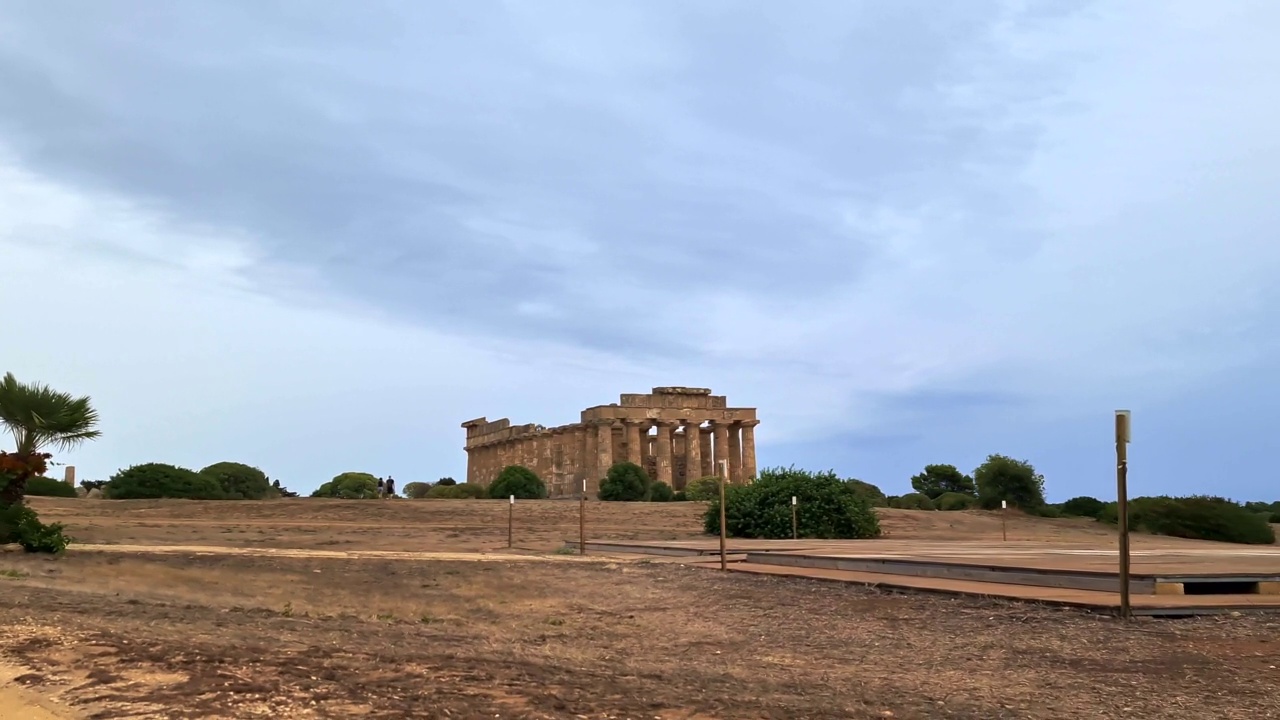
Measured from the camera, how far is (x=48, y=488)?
138 feet

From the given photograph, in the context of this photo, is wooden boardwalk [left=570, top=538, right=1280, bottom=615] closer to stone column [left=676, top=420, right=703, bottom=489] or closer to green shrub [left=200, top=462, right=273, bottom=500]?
green shrub [left=200, top=462, right=273, bottom=500]

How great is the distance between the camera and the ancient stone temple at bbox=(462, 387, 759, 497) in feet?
192

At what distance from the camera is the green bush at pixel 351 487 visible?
60750 millimetres

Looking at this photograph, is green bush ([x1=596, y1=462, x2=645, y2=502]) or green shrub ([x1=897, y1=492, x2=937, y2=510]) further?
green shrub ([x1=897, y1=492, x2=937, y2=510])

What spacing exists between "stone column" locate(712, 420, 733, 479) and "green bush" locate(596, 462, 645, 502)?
9762mm

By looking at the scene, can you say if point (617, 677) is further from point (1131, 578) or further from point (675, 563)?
point (675, 563)

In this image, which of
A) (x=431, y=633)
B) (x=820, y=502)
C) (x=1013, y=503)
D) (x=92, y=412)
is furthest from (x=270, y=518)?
(x=1013, y=503)

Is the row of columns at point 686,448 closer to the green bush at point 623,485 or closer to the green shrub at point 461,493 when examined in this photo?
the green bush at point 623,485

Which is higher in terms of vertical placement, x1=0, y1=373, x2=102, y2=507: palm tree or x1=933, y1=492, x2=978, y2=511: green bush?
x1=0, y1=373, x2=102, y2=507: palm tree

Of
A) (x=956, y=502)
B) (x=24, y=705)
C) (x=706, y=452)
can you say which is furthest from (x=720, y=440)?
(x=24, y=705)

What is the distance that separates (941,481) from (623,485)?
40849mm

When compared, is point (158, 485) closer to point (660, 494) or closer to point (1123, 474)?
point (660, 494)

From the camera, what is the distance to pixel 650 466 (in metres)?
63.5

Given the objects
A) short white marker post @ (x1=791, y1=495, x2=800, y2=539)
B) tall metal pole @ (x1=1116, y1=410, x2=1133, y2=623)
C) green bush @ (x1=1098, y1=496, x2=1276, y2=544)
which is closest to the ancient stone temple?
green bush @ (x1=1098, y1=496, x2=1276, y2=544)
